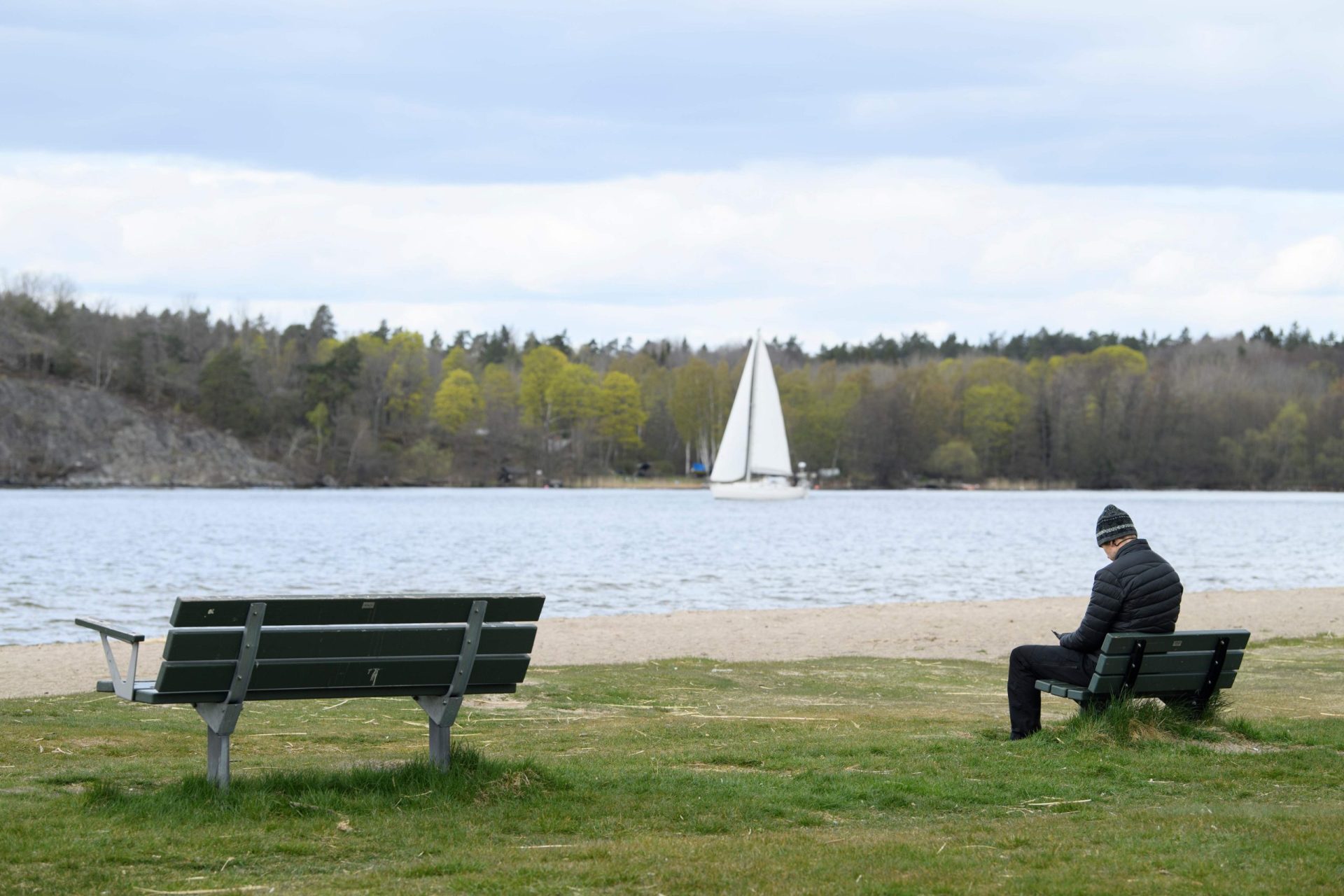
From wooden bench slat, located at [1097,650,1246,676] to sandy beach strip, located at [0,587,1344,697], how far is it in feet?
32.4

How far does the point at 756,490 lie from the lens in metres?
100

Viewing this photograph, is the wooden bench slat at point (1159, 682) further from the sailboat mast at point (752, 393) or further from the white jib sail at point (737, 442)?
the white jib sail at point (737, 442)

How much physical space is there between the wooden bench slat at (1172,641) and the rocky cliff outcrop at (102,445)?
442 feet

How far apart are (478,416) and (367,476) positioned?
17620mm

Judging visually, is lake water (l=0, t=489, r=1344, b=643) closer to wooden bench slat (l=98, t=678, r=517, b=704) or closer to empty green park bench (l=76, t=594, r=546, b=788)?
wooden bench slat (l=98, t=678, r=517, b=704)

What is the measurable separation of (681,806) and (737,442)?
90.8m

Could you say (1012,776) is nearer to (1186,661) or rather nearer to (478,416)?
(1186,661)

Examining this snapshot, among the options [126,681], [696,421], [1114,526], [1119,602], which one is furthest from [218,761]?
[696,421]

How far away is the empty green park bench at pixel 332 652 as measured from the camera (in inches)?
278

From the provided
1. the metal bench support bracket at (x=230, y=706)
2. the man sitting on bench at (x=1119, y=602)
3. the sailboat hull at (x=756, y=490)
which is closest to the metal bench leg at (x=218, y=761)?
the metal bench support bracket at (x=230, y=706)

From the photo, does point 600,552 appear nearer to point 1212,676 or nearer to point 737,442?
point 737,442

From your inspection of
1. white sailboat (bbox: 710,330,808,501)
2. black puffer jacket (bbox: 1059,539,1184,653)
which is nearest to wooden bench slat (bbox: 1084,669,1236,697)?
black puffer jacket (bbox: 1059,539,1184,653)

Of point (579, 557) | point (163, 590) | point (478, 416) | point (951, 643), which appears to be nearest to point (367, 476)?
point (478, 416)

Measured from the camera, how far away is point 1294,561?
5203 centimetres
